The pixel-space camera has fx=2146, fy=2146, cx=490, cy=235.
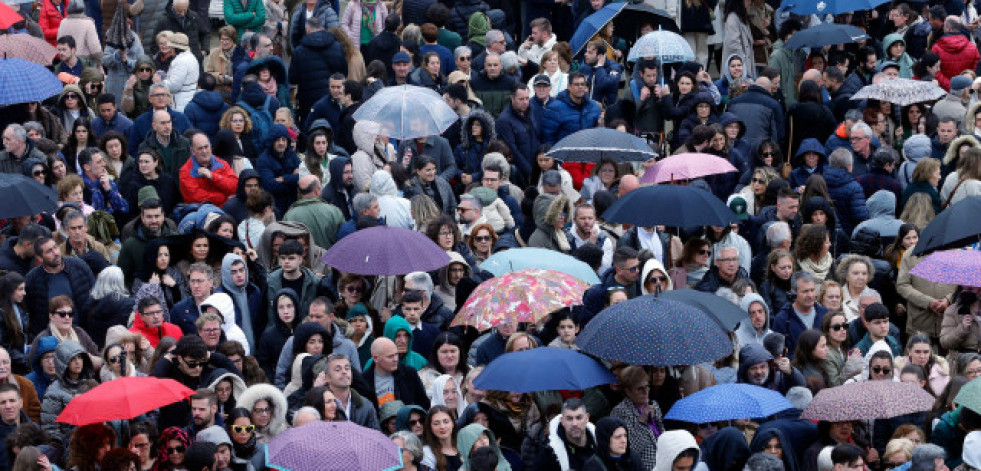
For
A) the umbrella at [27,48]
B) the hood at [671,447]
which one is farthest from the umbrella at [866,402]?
the umbrella at [27,48]

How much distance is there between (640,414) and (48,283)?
4.62 meters

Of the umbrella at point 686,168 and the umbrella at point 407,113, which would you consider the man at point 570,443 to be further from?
the umbrella at point 407,113

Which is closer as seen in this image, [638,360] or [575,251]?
[638,360]

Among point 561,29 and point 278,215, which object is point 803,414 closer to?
point 278,215

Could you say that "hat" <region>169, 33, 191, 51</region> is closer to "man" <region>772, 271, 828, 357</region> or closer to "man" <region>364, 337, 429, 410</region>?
"man" <region>364, 337, 429, 410</region>

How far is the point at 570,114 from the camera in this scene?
2028 cm

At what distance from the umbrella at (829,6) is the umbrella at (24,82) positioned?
8182 millimetres

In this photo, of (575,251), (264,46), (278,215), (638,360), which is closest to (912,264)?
(575,251)

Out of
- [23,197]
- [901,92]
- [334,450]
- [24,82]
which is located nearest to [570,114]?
[901,92]

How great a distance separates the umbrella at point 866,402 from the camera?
43.9 ft

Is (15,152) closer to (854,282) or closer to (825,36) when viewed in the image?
(854,282)

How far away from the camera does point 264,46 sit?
69.2 ft

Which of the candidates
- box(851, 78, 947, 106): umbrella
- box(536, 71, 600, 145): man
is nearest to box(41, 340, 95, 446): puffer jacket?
box(536, 71, 600, 145): man

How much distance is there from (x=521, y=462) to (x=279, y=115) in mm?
6651
